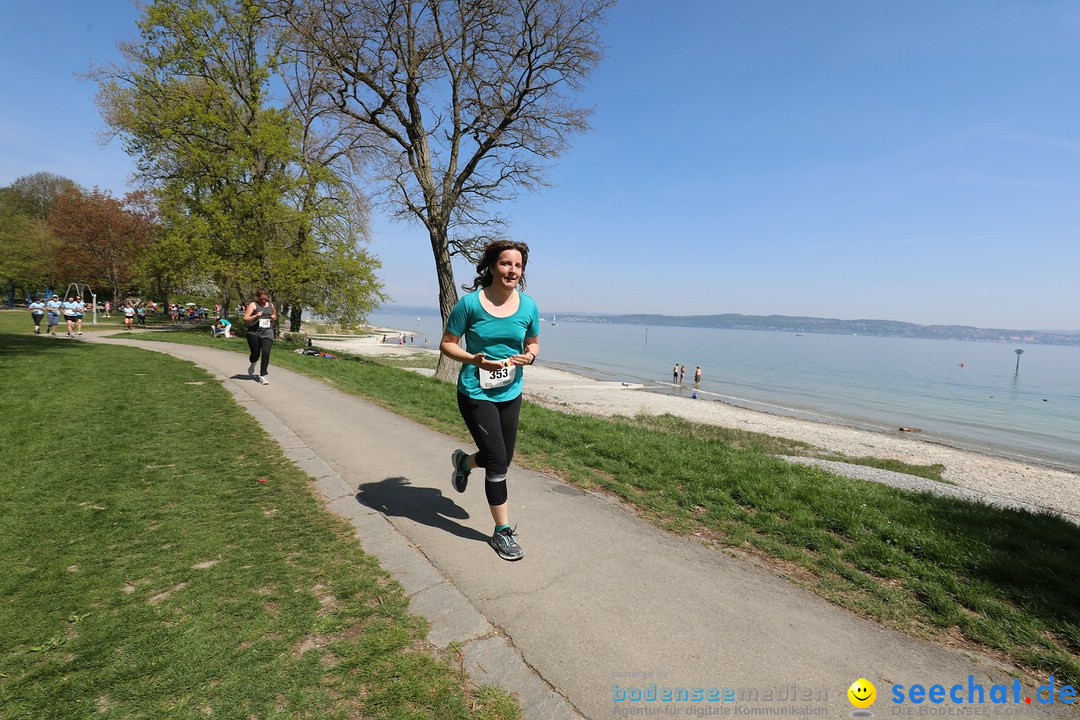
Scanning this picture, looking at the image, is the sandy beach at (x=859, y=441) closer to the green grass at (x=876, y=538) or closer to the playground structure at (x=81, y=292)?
the green grass at (x=876, y=538)

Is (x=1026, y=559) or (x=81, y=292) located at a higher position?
(x=81, y=292)

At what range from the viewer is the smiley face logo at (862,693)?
221cm

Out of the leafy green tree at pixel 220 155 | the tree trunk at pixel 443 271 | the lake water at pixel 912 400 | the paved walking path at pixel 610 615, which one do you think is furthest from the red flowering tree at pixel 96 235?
the paved walking path at pixel 610 615

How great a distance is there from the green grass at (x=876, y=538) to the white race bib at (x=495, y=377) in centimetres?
210

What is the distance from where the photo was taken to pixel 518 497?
15.5 ft

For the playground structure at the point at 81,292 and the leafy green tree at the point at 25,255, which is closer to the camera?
the playground structure at the point at 81,292

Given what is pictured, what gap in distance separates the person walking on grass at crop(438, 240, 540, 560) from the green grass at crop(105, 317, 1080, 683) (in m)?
1.71

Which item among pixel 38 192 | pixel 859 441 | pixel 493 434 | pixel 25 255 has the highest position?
pixel 38 192

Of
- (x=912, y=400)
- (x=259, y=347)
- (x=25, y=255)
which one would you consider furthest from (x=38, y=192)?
(x=912, y=400)

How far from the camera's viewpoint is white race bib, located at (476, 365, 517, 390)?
3.42 meters

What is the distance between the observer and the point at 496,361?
3.38 m

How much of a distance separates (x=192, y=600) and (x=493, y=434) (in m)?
2.02

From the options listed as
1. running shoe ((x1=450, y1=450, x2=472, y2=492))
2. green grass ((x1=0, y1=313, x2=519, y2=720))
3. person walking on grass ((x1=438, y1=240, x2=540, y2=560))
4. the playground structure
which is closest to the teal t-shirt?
person walking on grass ((x1=438, y1=240, x2=540, y2=560))

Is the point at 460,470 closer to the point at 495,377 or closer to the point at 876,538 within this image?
the point at 495,377
